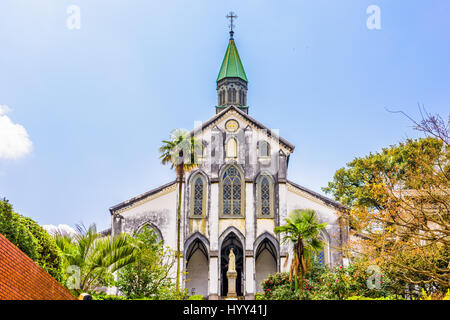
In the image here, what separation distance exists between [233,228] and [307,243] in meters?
10.5

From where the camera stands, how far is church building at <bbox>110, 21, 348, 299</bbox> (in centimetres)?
3222

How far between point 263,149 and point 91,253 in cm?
1945

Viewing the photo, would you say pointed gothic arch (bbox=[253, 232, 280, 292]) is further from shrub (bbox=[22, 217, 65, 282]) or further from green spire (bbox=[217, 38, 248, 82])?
shrub (bbox=[22, 217, 65, 282])

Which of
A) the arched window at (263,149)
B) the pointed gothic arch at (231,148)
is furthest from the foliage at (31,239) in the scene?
the arched window at (263,149)

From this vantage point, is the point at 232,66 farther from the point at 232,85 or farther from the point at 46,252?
the point at 46,252

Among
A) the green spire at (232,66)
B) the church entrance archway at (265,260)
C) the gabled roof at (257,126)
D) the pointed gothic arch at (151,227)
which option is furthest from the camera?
the green spire at (232,66)

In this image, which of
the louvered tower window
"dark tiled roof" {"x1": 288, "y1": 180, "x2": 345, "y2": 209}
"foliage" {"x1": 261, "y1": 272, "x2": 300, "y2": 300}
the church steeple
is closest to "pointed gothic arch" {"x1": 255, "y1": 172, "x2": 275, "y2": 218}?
the louvered tower window

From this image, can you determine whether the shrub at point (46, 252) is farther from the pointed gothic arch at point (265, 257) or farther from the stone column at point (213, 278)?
the pointed gothic arch at point (265, 257)

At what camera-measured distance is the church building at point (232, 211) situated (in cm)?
3222

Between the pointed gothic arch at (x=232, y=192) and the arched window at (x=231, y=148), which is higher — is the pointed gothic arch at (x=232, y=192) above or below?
below

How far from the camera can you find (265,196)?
33.8 meters

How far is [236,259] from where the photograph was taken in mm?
33125

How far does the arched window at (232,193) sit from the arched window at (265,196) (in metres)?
1.19
